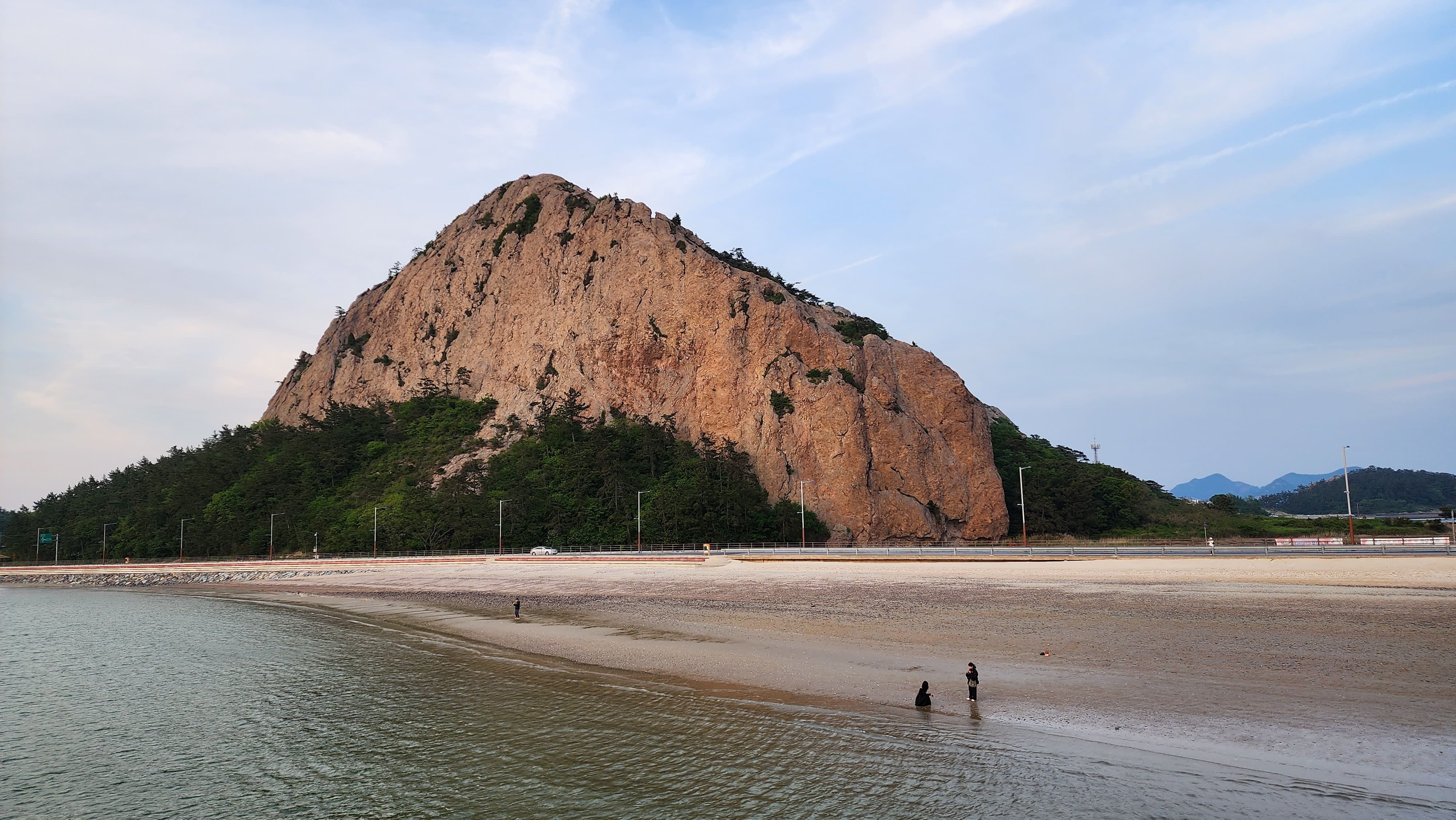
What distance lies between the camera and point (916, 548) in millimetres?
56875

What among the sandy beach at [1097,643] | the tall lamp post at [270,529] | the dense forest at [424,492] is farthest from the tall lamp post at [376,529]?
the sandy beach at [1097,643]

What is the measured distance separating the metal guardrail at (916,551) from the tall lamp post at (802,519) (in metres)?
1.02

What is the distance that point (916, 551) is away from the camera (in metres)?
53.1

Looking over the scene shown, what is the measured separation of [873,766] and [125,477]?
153 metres

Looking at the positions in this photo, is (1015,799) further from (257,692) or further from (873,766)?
(257,692)

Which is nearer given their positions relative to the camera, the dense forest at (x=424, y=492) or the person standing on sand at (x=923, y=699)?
the person standing on sand at (x=923, y=699)

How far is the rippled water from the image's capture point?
31.6ft

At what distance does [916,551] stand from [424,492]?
5482 centimetres

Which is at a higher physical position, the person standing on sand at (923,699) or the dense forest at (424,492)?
the dense forest at (424,492)

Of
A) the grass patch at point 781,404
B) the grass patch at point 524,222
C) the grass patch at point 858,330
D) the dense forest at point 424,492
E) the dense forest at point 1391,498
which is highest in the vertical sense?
the grass patch at point 524,222

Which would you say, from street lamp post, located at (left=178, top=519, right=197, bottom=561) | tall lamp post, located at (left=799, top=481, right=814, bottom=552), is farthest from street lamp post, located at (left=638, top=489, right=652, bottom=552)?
street lamp post, located at (left=178, top=519, right=197, bottom=561)

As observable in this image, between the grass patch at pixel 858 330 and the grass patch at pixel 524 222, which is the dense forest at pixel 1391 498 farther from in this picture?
the grass patch at pixel 524 222

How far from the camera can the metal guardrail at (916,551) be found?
40781 mm

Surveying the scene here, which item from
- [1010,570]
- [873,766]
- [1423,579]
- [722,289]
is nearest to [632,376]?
[722,289]
